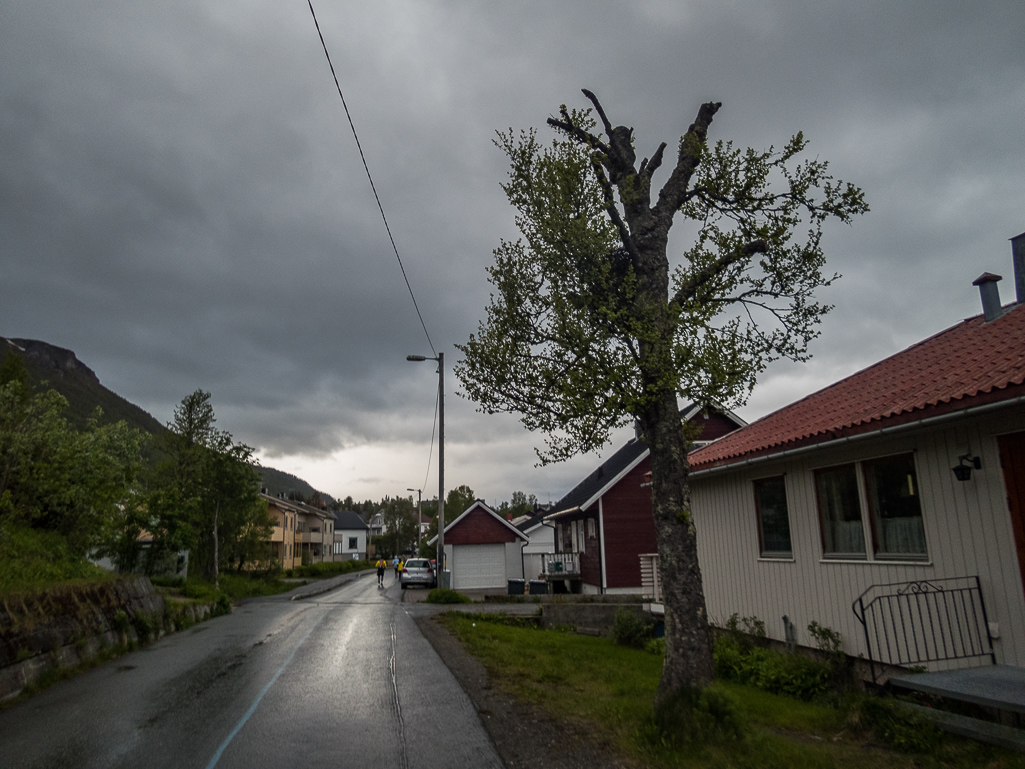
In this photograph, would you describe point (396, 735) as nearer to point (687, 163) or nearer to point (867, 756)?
point (867, 756)

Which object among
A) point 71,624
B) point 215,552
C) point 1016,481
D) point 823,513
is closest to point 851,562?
point 823,513

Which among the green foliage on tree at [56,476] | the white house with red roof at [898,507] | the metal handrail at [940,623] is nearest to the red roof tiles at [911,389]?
the white house with red roof at [898,507]

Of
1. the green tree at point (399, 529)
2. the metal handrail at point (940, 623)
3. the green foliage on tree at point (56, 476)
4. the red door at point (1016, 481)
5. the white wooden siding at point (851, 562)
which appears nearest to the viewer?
the red door at point (1016, 481)

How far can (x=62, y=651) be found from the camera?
11117 millimetres

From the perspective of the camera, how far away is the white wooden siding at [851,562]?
7121 millimetres

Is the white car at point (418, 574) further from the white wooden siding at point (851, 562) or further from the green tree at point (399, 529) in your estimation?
the green tree at point (399, 529)

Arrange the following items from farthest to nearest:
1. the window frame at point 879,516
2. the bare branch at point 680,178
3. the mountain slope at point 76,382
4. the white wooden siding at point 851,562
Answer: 1. the mountain slope at point 76,382
2. the bare branch at point 680,178
3. the window frame at point 879,516
4. the white wooden siding at point 851,562

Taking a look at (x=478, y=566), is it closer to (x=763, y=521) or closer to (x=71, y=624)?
(x=71, y=624)

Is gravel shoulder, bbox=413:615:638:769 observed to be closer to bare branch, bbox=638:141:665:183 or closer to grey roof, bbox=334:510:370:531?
bare branch, bbox=638:141:665:183

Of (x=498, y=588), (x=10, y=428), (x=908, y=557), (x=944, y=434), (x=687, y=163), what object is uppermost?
(x=687, y=163)

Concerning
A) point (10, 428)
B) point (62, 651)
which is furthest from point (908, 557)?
point (10, 428)

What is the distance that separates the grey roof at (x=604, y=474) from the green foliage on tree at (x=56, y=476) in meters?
18.0

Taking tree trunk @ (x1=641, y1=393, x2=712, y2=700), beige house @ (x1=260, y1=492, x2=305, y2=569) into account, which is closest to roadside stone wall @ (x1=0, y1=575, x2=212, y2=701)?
tree trunk @ (x1=641, y1=393, x2=712, y2=700)

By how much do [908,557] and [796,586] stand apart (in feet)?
8.15
